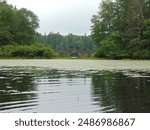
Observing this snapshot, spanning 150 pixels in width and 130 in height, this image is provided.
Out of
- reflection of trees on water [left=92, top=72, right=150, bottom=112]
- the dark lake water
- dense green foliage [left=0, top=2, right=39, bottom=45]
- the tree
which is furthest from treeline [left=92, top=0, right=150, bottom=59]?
the dark lake water

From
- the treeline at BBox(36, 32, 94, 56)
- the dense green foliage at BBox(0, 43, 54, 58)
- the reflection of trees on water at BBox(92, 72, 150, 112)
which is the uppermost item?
the treeline at BBox(36, 32, 94, 56)

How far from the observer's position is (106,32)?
224 ft

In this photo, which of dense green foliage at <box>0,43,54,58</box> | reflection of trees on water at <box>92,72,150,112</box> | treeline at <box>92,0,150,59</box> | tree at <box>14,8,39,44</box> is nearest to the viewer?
reflection of trees on water at <box>92,72,150,112</box>

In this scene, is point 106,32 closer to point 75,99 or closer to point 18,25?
point 18,25

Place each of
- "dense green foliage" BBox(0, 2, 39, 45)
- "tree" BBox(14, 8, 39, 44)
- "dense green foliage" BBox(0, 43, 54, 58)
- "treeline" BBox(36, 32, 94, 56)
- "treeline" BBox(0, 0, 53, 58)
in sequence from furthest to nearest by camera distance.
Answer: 1. "treeline" BBox(36, 32, 94, 56)
2. "tree" BBox(14, 8, 39, 44)
3. "dense green foliage" BBox(0, 2, 39, 45)
4. "treeline" BBox(0, 0, 53, 58)
5. "dense green foliage" BBox(0, 43, 54, 58)

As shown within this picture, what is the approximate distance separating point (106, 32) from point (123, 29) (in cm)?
468

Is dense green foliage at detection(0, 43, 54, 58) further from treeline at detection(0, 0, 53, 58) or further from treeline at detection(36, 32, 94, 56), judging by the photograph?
treeline at detection(36, 32, 94, 56)

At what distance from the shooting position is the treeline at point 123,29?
5981 cm

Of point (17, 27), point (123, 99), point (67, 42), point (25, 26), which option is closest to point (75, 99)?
point (123, 99)

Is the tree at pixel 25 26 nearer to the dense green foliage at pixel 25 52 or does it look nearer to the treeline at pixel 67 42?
the dense green foliage at pixel 25 52

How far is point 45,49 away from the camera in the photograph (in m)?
63.6

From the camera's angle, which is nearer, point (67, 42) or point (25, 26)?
point (25, 26)

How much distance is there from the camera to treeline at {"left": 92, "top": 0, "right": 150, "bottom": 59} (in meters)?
59.8

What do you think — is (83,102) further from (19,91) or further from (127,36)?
(127,36)
